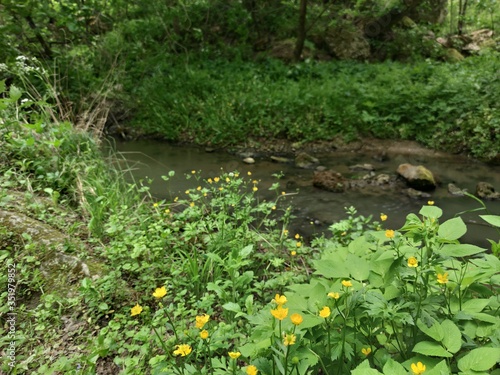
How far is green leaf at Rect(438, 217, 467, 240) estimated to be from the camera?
147 centimetres

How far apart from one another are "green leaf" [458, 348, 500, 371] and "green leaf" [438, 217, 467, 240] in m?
0.51

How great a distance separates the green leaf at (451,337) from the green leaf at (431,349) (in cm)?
3

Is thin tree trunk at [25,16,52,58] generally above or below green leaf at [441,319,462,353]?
above

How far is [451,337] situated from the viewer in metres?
1.13

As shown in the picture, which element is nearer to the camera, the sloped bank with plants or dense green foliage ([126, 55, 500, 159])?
the sloped bank with plants

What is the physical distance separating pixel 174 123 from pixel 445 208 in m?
6.37

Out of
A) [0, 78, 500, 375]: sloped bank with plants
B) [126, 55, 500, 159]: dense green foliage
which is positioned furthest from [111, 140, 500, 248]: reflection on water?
[0, 78, 500, 375]: sloped bank with plants

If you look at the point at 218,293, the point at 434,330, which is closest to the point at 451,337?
the point at 434,330

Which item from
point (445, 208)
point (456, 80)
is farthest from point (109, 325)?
point (456, 80)

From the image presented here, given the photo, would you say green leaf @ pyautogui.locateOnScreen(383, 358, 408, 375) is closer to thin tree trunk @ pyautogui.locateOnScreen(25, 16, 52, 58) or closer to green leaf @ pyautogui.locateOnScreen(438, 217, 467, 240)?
green leaf @ pyautogui.locateOnScreen(438, 217, 467, 240)

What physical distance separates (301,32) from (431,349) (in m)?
10.2

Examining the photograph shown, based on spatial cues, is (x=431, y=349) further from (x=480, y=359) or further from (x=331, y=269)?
(x=331, y=269)

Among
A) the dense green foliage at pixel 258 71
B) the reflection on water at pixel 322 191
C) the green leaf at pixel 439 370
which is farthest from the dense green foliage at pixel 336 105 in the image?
the green leaf at pixel 439 370

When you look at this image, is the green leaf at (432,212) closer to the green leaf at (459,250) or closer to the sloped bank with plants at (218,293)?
the sloped bank with plants at (218,293)
